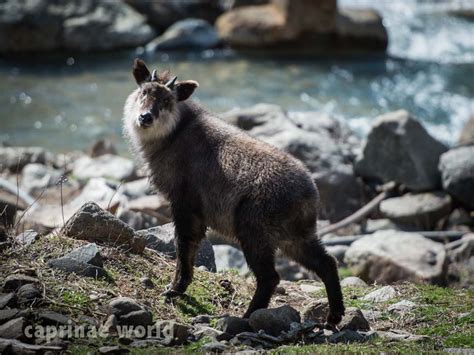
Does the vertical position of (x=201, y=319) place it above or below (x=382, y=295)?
above

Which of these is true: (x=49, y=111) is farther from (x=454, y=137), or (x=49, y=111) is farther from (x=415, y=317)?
(x=415, y=317)

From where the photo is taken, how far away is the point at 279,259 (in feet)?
35.5

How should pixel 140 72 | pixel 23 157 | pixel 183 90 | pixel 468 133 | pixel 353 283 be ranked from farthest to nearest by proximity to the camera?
1. pixel 23 157
2. pixel 468 133
3. pixel 353 283
4. pixel 140 72
5. pixel 183 90

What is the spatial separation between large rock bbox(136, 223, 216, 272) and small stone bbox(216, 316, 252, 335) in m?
1.82

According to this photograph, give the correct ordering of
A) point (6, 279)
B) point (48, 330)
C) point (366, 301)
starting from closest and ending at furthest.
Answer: point (48, 330) < point (6, 279) < point (366, 301)

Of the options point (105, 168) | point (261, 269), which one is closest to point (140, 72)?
point (261, 269)

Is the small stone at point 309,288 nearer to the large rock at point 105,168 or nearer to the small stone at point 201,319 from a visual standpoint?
the small stone at point 201,319

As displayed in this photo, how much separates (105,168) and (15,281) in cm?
824

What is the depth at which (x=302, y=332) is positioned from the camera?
19.6ft

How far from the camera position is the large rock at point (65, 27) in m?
23.0

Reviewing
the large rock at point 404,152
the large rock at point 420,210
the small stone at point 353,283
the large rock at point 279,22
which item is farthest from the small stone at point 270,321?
the large rock at point 279,22

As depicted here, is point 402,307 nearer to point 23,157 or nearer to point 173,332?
point 173,332

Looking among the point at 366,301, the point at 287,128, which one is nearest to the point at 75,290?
the point at 366,301

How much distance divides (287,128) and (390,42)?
40.8 ft
